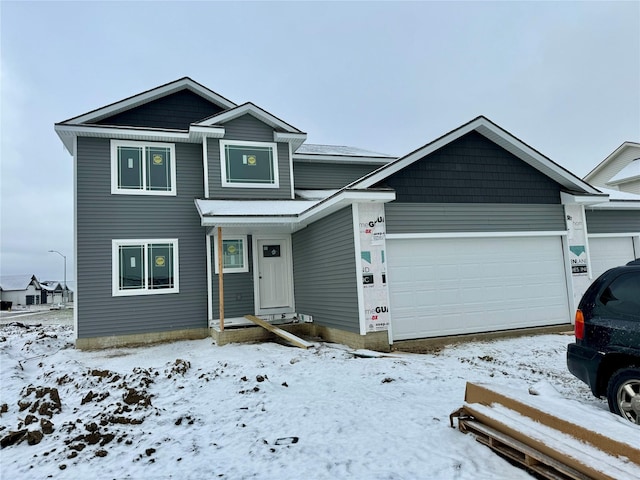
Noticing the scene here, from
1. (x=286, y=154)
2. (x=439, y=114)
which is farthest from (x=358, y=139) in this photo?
(x=286, y=154)

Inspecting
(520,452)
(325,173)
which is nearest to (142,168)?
(325,173)

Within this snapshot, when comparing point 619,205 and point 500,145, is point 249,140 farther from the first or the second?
point 619,205

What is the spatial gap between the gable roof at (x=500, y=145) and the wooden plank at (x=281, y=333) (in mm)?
3634

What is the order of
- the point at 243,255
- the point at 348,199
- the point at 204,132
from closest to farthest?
the point at 348,199 < the point at 204,132 < the point at 243,255

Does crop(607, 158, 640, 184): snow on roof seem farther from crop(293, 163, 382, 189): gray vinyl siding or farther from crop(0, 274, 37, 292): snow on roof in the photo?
crop(0, 274, 37, 292): snow on roof

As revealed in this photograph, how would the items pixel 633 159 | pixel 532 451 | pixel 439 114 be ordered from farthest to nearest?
pixel 439 114 < pixel 633 159 < pixel 532 451

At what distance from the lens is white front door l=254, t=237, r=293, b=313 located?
1200 cm

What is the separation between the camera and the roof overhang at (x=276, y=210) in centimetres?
846

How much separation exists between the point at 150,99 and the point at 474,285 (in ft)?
34.4

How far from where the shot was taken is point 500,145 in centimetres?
986

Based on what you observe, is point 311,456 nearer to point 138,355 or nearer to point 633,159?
point 138,355

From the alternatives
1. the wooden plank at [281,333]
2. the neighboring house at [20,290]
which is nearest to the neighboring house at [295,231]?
the wooden plank at [281,333]

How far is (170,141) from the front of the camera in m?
11.8

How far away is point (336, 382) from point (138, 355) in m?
5.60
